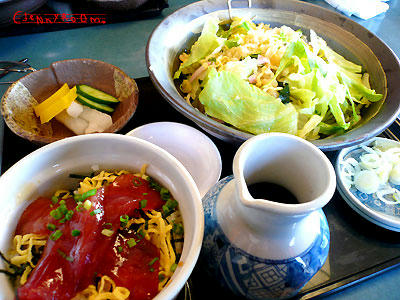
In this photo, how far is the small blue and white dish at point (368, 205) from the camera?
1.12 m

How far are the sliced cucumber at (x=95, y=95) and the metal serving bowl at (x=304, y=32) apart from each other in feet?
0.91

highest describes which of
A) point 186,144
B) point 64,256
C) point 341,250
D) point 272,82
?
point 64,256

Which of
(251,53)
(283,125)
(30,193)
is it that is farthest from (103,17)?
(30,193)

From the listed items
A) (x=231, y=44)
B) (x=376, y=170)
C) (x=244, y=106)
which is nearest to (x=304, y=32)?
(x=231, y=44)

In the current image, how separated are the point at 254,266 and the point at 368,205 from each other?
79cm

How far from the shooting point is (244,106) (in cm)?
139

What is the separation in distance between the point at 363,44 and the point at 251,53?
71 centimetres

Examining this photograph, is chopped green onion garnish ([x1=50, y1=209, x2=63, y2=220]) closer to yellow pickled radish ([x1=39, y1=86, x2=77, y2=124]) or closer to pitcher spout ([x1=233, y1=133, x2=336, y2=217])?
pitcher spout ([x1=233, y1=133, x2=336, y2=217])

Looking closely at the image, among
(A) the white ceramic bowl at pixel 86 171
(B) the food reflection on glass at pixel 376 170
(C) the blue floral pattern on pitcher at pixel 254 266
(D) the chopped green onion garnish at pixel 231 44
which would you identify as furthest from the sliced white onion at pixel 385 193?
(D) the chopped green onion garnish at pixel 231 44

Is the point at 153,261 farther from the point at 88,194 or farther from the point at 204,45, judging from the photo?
the point at 204,45

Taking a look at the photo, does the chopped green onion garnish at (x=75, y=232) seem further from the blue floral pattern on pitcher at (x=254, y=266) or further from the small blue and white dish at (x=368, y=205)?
the small blue and white dish at (x=368, y=205)

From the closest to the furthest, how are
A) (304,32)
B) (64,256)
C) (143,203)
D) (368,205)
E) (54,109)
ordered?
(64,256)
(143,203)
(368,205)
(54,109)
(304,32)

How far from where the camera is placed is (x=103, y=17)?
232 cm

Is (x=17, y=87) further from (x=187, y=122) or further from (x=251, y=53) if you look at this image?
(x=251, y=53)
